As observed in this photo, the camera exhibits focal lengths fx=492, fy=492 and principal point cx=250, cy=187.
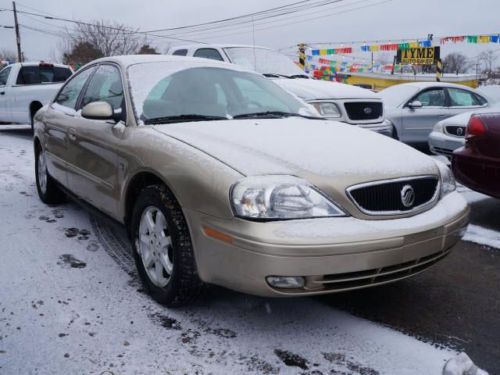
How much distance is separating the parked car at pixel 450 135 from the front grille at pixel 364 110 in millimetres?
1229

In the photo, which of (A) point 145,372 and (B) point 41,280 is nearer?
(A) point 145,372

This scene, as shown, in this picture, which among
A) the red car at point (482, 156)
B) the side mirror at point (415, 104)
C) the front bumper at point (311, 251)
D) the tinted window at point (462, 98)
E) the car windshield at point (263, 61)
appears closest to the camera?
the front bumper at point (311, 251)

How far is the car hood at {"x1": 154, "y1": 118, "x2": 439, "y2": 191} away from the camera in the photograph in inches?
98.1

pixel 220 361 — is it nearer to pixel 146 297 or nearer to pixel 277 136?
pixel 146 297

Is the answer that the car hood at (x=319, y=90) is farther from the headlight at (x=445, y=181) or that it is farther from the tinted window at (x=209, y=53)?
the headlight at (x=445, y=181)

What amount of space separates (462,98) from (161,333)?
8.42 metres

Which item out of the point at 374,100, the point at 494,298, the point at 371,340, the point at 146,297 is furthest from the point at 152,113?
the point at 374,100

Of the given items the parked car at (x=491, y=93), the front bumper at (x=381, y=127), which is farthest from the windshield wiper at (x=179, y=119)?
the parked car at (x=491, y=93)

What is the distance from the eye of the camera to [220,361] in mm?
2332

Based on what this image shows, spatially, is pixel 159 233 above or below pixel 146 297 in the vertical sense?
above

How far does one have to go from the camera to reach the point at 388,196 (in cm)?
257

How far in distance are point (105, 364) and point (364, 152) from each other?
5.77ft

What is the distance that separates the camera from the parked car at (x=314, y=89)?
6867 millimetres

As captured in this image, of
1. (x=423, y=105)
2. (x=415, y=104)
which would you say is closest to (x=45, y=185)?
(x=415, y=104)
